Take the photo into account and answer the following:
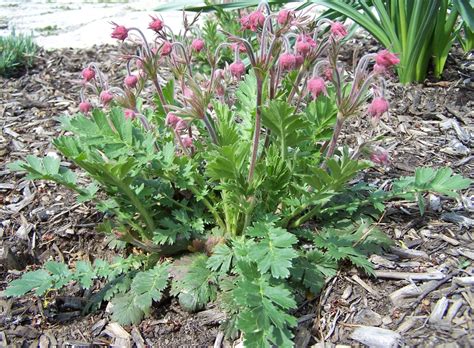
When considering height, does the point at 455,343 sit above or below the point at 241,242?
below

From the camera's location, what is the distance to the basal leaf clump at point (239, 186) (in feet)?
6.07

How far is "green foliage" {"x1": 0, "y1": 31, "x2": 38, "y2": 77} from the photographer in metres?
4.14

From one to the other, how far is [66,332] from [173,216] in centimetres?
68

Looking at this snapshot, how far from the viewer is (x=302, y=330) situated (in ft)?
6.48

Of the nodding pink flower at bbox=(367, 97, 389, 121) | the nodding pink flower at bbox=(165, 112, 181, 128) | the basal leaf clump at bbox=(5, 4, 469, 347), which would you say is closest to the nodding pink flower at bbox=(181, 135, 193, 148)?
the basal leaf clump at bbox=(5, 4, 469, 347)

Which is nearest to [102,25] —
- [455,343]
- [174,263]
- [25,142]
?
[25,142]

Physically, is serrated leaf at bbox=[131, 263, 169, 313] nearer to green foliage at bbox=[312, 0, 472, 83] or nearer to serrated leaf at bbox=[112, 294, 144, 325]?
serrated leaf at bbox=[112, 294, 144, 325]

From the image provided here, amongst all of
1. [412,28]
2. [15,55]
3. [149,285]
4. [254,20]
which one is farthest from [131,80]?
[15,55]

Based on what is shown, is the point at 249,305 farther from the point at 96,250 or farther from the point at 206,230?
the point at 96,250

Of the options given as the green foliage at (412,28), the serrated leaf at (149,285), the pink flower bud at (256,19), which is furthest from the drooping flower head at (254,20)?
the green foliage at (412,28)

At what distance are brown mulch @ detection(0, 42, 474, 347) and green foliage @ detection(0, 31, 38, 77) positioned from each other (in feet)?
2.50

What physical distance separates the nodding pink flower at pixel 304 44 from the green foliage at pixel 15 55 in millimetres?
3026

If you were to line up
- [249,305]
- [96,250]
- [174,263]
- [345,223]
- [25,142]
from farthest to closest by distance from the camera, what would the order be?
1. [25,142]
2. [96,250]
3. [345,223]
4. [174,263]
5. [249,305]

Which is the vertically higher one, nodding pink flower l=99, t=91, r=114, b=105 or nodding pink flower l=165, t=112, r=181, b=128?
nodding pink flower l=99, t=91, r=114, b=105
